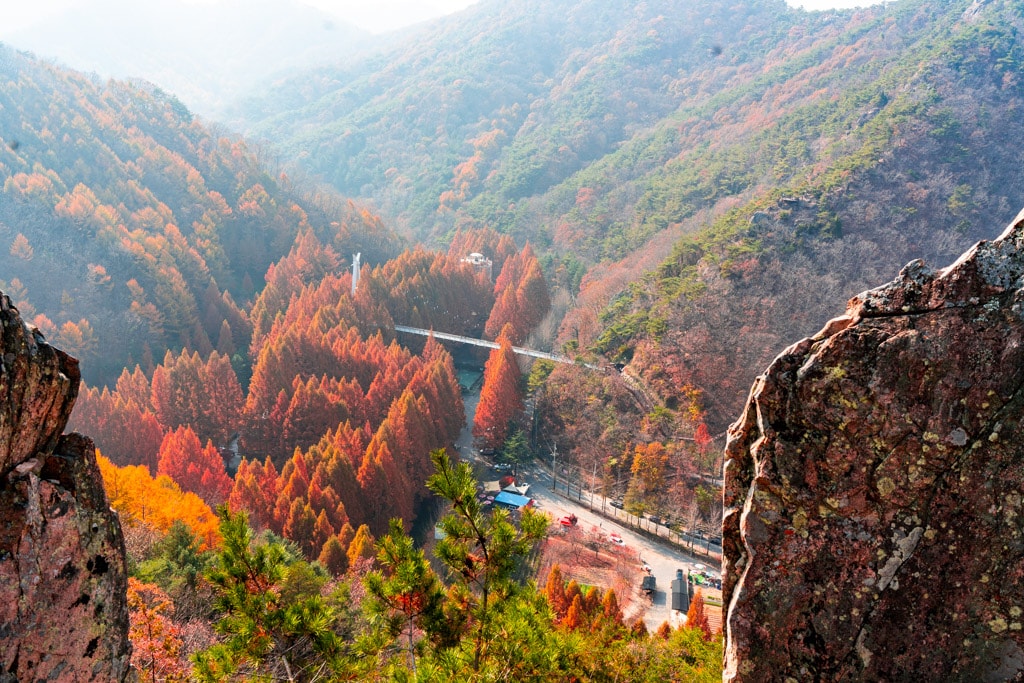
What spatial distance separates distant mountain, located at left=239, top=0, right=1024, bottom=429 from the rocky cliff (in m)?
33.9

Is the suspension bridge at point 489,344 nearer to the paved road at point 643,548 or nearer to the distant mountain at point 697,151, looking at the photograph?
the distant mountain at point 697,151

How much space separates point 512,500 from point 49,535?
31031 millimetres

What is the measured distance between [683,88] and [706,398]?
99066 mm

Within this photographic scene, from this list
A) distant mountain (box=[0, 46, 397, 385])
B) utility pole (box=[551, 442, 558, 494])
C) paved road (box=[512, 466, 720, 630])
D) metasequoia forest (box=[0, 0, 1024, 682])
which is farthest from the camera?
distant mountain (box=[0, 46, 397, 385])

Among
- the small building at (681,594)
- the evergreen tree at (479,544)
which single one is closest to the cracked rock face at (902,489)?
the evergreen tree at (479,544)

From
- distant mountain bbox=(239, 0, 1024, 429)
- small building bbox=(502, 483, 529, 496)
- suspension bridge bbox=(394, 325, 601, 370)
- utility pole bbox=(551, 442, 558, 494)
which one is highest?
distant mountain bbox=(239, 0, 1024, 429)

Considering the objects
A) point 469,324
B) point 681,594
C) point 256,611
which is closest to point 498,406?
point 681,594

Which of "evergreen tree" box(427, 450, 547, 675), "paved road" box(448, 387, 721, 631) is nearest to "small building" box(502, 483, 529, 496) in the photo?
"paved road" box(448, 387, 721, 631)

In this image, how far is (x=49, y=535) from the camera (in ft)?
15.2

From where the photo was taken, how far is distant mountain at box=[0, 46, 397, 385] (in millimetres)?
55281

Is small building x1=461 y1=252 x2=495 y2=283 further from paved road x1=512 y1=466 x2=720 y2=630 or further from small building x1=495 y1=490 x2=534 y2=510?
small building x1=495 y1=490 x2=534 y2=510

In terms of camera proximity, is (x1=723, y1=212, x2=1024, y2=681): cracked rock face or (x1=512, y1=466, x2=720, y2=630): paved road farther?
(x1=512, y1=466, x2=720, y2=630): paved road

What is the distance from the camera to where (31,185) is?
6150 centimetres

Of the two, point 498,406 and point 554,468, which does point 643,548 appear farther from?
point 498,406
